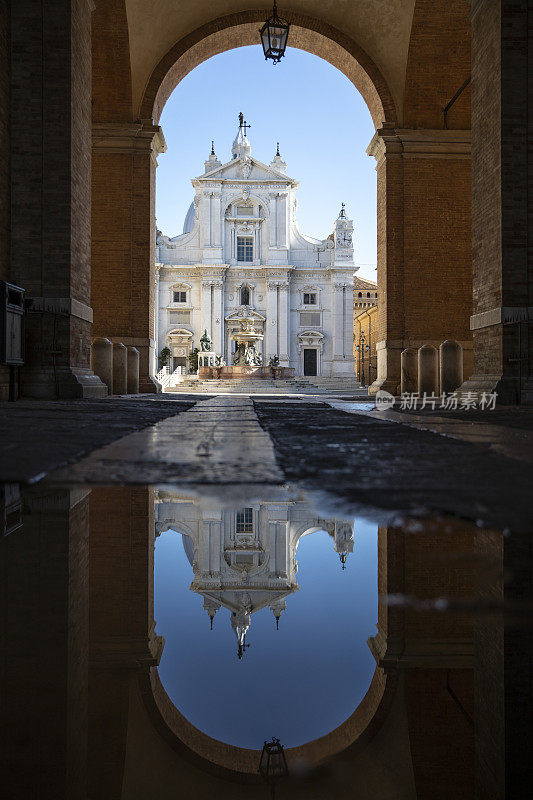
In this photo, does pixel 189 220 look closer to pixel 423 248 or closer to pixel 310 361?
pixel 310 361

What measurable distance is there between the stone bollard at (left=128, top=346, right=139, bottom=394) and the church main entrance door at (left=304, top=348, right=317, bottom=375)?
3157 centimetres

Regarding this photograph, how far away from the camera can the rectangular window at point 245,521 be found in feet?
4.13

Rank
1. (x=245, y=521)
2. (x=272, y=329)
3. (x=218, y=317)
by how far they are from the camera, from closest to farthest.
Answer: (x=245, y=521)
(x=218, y=317)
(x=272, y=329)

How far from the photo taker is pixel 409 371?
38.5 feet

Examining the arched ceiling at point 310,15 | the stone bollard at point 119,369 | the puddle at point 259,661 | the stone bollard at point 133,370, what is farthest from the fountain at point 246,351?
the puddle at point 259,661

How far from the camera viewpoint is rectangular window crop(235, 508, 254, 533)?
1260 mm

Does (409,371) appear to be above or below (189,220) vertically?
below

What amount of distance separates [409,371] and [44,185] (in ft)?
22.9

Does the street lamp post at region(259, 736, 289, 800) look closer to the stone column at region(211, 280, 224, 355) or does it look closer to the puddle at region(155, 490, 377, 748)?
the puddle at region(155, 490, 377, 748)

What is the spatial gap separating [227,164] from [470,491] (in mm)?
45233

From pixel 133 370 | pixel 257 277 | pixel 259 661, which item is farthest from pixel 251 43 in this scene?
pixel 257 277

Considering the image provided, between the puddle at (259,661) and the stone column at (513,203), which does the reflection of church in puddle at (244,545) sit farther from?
the stone column at (513,203)

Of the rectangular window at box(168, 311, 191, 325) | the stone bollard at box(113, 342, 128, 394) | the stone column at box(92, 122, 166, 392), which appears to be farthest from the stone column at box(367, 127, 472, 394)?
the rectangular window at box(168, 311, 191, 325)

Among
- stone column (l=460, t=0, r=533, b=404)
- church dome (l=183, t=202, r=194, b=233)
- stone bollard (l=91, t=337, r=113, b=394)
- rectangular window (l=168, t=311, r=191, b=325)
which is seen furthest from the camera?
church dome (l=183, t=202, r=194, b=233)
